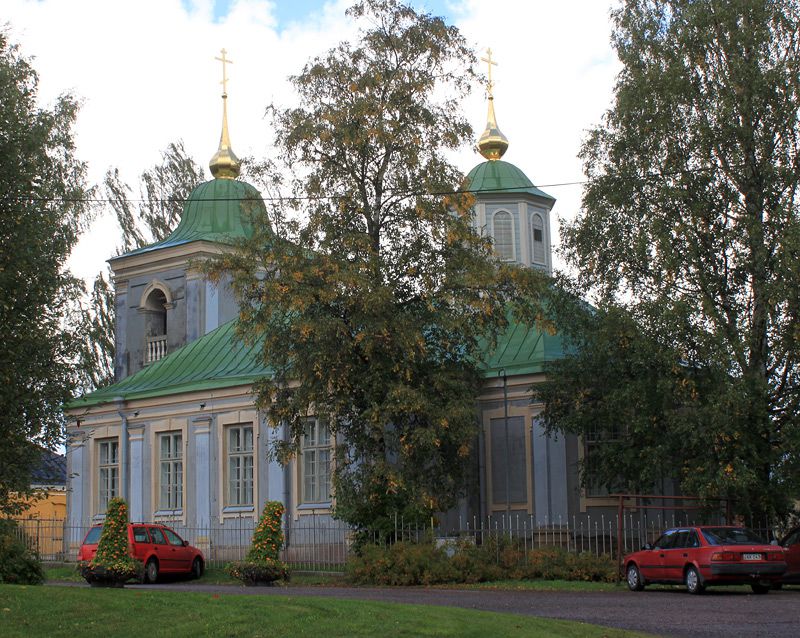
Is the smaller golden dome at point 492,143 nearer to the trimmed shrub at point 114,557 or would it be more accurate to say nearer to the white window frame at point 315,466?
the white window frame at point 315,466

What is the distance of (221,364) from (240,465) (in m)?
4.30

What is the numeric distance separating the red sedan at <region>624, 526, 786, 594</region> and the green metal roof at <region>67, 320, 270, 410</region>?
15865 mm

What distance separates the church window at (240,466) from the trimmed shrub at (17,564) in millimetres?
14532

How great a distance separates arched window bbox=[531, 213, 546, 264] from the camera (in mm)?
40656

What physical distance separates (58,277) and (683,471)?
13.8 meters

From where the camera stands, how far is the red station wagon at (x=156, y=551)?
29.1 meters

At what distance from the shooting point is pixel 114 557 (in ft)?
78.2

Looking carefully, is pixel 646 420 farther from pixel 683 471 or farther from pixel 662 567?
pixel 662 567

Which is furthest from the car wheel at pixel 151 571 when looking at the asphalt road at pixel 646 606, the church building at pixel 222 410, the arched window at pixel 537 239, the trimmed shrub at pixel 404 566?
the arched window at pixel 537 239

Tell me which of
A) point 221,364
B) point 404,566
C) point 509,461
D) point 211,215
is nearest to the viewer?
point 404,566

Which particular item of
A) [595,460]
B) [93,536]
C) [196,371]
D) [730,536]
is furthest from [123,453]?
[730,536]

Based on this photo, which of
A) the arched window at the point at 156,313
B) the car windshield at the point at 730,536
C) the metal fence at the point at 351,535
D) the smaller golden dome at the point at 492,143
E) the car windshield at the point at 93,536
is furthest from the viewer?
the arched window at the point at 156,313

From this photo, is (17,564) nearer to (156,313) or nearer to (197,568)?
(197,568)

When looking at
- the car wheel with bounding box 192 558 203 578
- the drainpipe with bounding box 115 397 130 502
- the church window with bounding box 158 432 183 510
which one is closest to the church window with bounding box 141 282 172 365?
the drainpipe with bounding box 115 397 130 502
